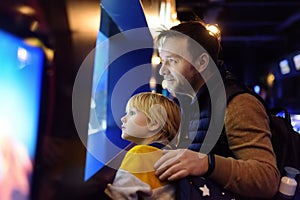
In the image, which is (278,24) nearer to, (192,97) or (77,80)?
(192,97)

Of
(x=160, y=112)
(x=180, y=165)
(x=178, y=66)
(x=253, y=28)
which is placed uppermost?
(x=253, y=28)

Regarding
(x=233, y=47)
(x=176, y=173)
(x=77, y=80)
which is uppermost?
(x=233, y=47)

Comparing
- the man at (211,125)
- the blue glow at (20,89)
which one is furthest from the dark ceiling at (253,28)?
the blue glow at (20,89)

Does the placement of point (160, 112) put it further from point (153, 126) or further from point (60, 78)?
point (60, 78)

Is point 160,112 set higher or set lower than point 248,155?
higher

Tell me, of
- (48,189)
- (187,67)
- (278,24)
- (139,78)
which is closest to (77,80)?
(48,189)

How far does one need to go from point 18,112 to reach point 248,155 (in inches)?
23.6

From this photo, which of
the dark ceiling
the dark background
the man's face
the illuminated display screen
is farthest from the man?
the dark ceiling

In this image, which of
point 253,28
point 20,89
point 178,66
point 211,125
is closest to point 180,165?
point 211,125

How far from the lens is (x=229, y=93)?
0.91 meters

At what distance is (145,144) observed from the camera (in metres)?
0.98

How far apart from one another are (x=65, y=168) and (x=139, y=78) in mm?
1323

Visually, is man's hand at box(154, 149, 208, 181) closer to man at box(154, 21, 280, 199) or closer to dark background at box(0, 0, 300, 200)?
man at box(154, 21, 280, 199)

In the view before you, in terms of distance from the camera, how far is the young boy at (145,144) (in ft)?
2.72
